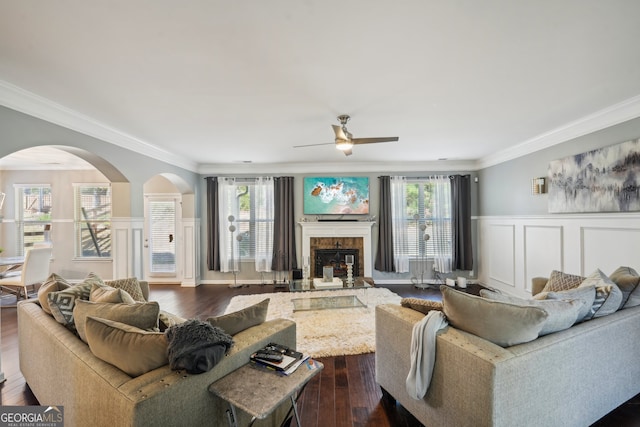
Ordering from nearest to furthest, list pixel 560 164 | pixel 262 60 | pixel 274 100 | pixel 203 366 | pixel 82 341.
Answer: pixel 203 366, pixel 82 341, pixel 262 60, pixel 274 100, pixel 560 164

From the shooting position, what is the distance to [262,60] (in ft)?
6.40

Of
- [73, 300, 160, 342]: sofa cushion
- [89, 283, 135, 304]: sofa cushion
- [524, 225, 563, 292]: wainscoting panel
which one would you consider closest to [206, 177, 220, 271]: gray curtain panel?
[89, 283, 135, 304]: sofa cushion

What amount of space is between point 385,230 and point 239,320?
427 cm

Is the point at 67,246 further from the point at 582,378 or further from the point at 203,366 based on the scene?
the point at 582,378

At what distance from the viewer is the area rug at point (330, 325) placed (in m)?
2.83

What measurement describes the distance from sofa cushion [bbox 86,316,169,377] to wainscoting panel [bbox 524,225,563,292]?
4.71 meters

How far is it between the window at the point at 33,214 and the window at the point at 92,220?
653mm

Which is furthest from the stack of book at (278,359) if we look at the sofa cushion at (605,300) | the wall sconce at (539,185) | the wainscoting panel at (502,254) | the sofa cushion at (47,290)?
the wainscoting panel at (502,254)

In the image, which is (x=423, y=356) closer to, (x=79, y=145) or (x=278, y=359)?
(x=278, y=359)

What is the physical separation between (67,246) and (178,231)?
224cm

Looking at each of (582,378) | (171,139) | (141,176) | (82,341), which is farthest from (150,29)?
(582,378)

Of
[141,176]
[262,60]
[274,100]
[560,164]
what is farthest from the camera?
[141,176]

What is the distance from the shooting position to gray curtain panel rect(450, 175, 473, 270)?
5.43m

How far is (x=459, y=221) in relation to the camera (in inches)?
214
